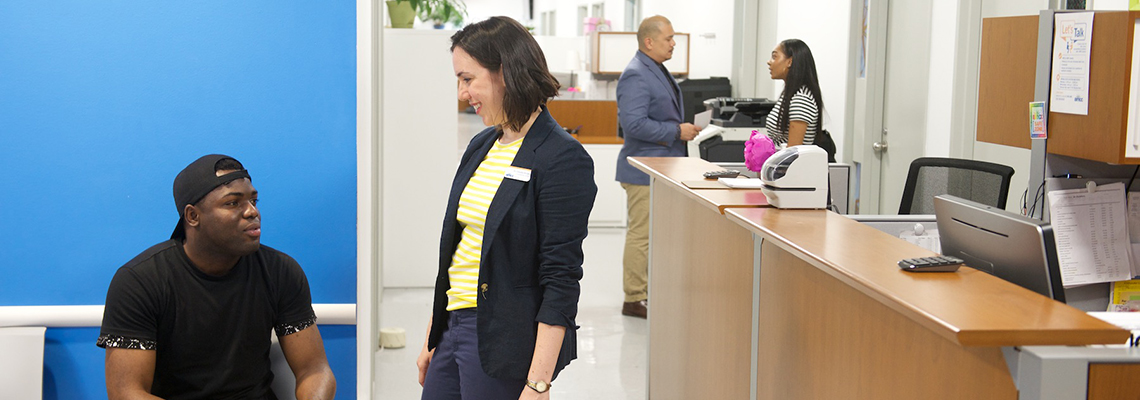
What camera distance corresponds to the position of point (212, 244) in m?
2.22

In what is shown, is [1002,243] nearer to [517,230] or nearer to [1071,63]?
[1071,63]

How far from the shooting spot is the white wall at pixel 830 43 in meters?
5.87

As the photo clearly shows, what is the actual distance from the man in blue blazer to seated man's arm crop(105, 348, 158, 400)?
3009mm

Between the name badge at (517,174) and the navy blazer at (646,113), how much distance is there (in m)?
2.99

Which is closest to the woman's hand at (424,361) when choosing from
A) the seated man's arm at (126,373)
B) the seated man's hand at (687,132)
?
the seated man's arm at (126,373)

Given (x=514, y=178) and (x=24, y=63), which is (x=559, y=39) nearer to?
(x=24, y=63)

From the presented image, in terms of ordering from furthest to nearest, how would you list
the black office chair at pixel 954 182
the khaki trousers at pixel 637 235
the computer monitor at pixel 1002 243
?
1. the khaki trousers at pixel 637 235
2. the black office chair at pixel 954 182
3. the computer monitor at pixel 1002 243

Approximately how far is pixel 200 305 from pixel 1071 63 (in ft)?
6.80

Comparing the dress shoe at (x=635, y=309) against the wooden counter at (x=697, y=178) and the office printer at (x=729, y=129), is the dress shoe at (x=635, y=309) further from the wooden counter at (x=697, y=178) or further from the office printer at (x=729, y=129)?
the wooden counter at (x=697, y=178)

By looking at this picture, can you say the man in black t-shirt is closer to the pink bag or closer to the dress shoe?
the pink bag

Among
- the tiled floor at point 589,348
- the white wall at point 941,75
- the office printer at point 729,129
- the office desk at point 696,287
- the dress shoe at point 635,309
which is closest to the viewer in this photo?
the office desk at point 696,287

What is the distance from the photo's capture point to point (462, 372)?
1.86 m

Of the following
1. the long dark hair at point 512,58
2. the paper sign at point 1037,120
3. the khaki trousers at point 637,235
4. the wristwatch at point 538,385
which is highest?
the long dark hair at point 512,58

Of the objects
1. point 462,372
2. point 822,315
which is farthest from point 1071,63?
point 462,372
